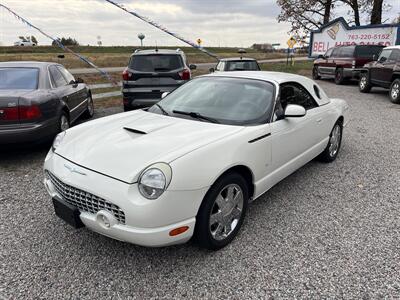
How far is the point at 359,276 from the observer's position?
2.58 metres

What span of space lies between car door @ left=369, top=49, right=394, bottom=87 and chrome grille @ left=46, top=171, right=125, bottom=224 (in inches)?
429

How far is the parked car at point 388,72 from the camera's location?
1032 centimetres

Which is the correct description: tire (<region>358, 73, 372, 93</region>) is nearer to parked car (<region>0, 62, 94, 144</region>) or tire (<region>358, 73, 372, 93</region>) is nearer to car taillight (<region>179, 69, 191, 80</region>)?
car taillight (<region>179, 69, 191, 80</region>)

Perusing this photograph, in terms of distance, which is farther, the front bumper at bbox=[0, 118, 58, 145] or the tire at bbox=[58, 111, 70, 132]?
the tire at bbox=[58, 111, 70, 132]

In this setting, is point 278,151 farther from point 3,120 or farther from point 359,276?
point 3,120

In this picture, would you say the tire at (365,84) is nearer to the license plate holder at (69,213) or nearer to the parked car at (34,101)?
the parked car at (34,101)

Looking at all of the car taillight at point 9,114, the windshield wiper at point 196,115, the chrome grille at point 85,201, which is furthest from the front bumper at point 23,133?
the windshield wiper at point 196,115

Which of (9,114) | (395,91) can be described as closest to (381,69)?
(395,91)

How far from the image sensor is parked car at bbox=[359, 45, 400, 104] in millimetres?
10320

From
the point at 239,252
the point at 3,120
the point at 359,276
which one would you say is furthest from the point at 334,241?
the point at 3,120

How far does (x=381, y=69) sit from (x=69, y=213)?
1156cm

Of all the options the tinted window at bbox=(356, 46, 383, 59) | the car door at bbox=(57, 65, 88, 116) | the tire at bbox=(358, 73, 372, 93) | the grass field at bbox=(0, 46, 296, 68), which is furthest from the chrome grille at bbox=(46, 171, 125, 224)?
the grass field at bbox=(0, 46, 296, 68)

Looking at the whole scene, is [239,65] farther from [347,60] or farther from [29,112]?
[29,112]

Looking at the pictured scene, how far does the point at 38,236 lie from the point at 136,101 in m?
5.22
